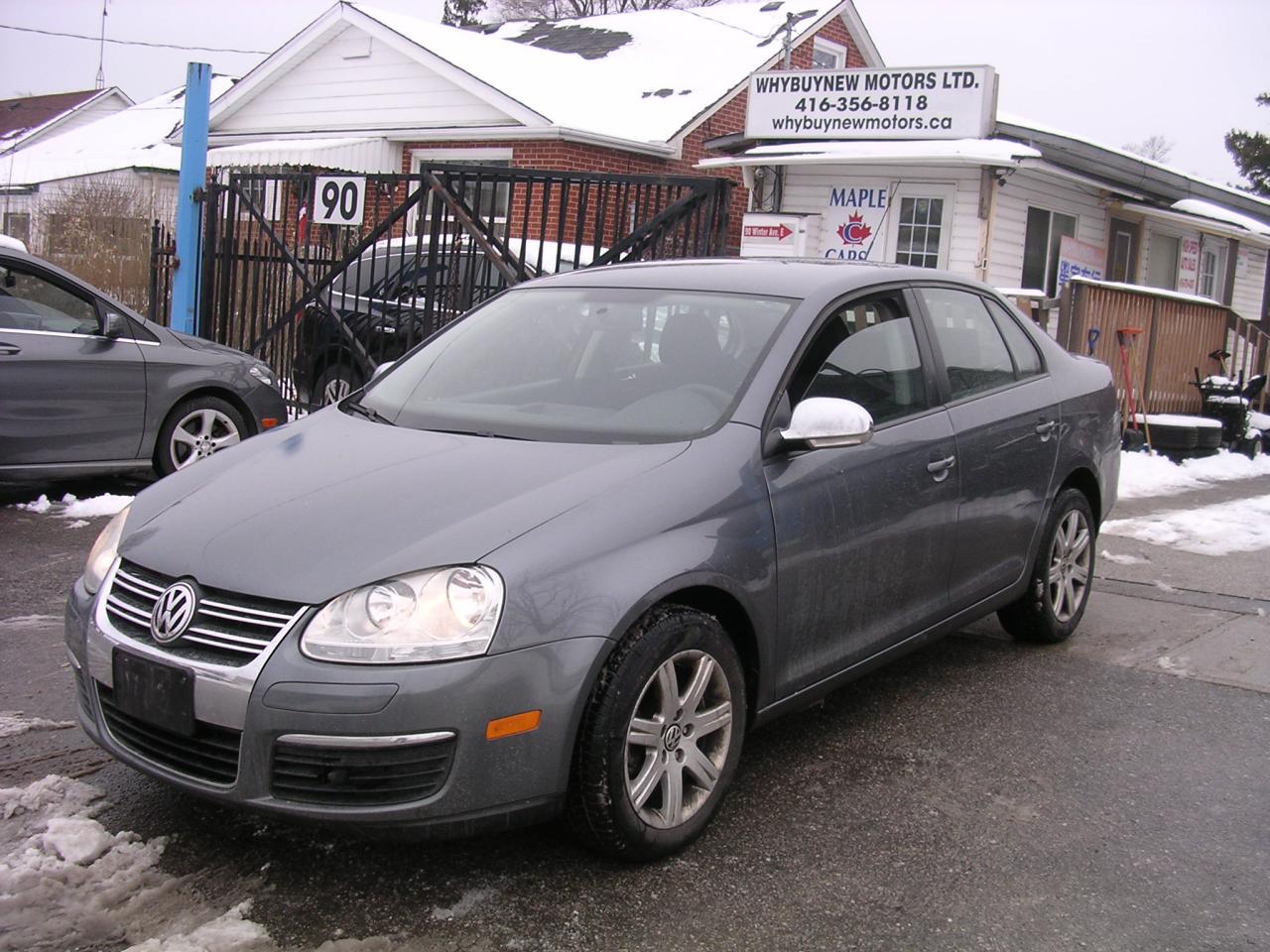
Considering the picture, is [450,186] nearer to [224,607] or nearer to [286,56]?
[224,607]

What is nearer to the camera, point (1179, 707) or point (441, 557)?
point (441, 557)

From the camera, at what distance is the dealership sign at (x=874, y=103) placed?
15609 mm

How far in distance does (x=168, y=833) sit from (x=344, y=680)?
950 mm

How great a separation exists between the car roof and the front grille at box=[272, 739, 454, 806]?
6.73 ft

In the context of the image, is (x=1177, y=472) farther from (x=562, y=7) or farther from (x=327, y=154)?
(x=562, y=7)

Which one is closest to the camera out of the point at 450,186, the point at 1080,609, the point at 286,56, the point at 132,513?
the point at 132,513

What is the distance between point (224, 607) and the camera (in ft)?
10.1

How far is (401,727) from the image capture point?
293 cm

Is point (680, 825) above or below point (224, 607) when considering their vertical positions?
below

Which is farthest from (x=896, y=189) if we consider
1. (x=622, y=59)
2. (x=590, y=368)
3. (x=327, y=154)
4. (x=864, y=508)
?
(x=864, y=508)

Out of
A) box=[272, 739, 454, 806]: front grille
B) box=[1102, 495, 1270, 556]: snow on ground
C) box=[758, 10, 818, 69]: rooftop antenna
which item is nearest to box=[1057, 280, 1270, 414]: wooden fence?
box=[1102, 495, 1270, 556]: snow on ground

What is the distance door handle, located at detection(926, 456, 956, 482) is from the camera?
4402 millimetres

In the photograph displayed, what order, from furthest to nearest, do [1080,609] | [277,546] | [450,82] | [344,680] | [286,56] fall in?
[286,56]
[450,82]
[1080,609]
[277,546]
[344,680]

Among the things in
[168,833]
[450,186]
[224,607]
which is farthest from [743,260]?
[450,186]
